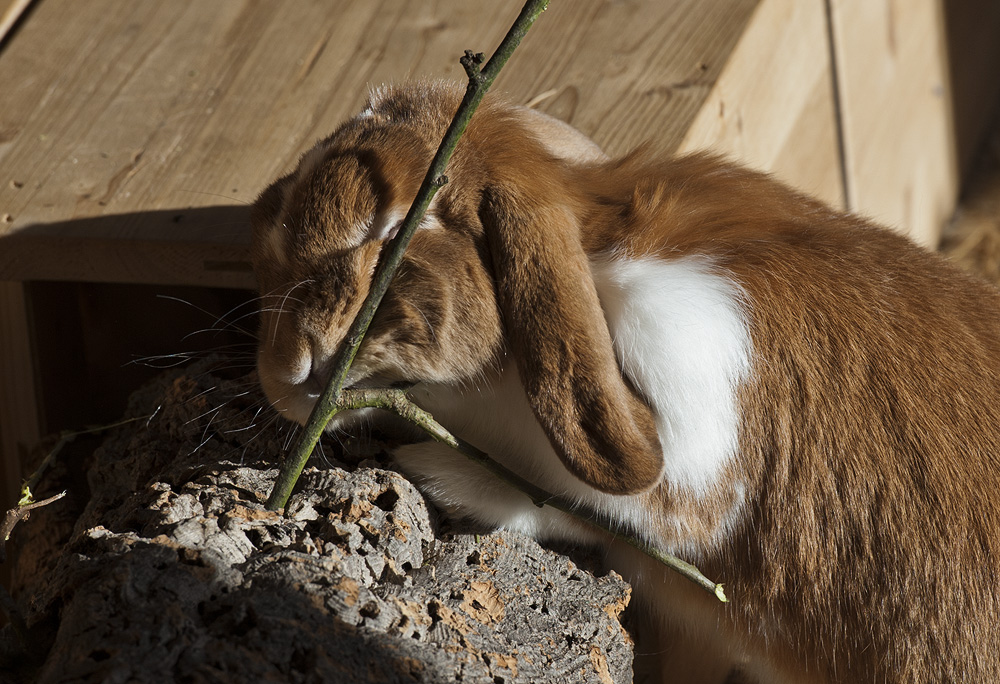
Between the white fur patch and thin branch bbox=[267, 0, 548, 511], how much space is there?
408 mm

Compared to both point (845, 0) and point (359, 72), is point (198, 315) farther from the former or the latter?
point (845, 0)

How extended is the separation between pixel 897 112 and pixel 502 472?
321 centimetres

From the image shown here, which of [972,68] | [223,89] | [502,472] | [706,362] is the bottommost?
[502,472]

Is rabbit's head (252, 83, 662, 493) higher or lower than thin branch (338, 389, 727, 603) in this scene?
higher

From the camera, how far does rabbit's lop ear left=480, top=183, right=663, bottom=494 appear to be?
1636 mm

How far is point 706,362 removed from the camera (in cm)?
173

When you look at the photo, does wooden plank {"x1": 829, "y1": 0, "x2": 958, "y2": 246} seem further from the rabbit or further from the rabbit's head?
the rabbit's head

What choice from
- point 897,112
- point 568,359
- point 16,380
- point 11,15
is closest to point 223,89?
point 11,15

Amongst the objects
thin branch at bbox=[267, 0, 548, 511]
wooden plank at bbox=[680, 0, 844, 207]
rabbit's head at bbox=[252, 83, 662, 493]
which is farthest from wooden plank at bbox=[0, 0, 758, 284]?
thin branch at bbox=[267, 0, 548, 511]

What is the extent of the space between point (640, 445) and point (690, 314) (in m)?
0.25

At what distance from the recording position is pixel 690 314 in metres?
1.73

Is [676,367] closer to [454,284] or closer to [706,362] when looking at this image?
[706,362]

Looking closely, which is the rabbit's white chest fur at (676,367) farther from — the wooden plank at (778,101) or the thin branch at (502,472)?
the wooden plank at (778,101)

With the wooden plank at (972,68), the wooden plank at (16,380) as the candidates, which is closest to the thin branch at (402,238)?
the wooden plank at (16,380)
